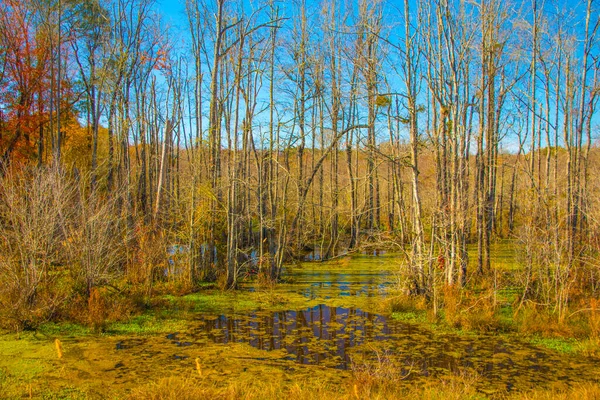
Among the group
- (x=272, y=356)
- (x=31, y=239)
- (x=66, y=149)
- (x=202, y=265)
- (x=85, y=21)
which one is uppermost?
(x=85, y=21)

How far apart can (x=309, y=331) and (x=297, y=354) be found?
136 cm

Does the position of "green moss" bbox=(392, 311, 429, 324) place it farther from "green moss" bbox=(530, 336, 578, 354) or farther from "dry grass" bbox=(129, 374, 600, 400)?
"dry grass" bbox=(129, 374, 600, 400)

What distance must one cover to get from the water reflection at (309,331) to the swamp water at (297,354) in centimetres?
2

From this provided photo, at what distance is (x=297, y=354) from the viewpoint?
7.89 m

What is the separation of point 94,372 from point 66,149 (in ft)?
60.5

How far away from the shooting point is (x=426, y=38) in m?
11.3

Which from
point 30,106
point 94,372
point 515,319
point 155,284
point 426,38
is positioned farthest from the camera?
point 30,106

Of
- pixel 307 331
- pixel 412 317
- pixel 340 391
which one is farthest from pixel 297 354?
pixel 412 317

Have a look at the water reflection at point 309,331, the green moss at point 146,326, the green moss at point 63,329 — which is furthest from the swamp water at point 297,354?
the green moss at point 63,329

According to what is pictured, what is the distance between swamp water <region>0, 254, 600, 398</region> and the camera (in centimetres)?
671

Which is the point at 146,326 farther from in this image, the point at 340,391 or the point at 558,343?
the point at 558,343

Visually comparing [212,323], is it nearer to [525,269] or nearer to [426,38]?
[525,269]

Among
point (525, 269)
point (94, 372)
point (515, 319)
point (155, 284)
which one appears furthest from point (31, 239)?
point (525, 269)

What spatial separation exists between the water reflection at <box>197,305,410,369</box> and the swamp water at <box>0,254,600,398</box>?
2 cm
